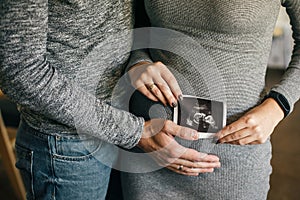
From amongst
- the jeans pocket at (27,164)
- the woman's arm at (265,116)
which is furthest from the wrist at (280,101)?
the jeans pocket at (27,164)

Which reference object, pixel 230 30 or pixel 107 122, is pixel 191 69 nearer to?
pixel 230 30

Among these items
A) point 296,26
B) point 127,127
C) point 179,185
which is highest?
point 296,26

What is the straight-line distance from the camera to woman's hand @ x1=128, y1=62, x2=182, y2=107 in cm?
94

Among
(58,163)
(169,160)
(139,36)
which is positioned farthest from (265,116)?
(58,163)

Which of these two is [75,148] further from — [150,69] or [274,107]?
[274,107]

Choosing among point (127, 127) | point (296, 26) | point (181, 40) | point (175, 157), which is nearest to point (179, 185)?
point (175, 157)

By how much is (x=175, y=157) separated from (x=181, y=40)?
0.88 ft

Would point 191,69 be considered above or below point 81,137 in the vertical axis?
above

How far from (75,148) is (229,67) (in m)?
0.39

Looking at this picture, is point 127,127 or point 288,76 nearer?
point 127,127

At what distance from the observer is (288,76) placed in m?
1.01

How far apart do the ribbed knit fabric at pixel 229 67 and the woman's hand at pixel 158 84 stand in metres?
0.03

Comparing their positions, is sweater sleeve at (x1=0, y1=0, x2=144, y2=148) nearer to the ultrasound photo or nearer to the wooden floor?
the ultrasound photo

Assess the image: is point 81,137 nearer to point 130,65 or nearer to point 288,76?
point 130,65
